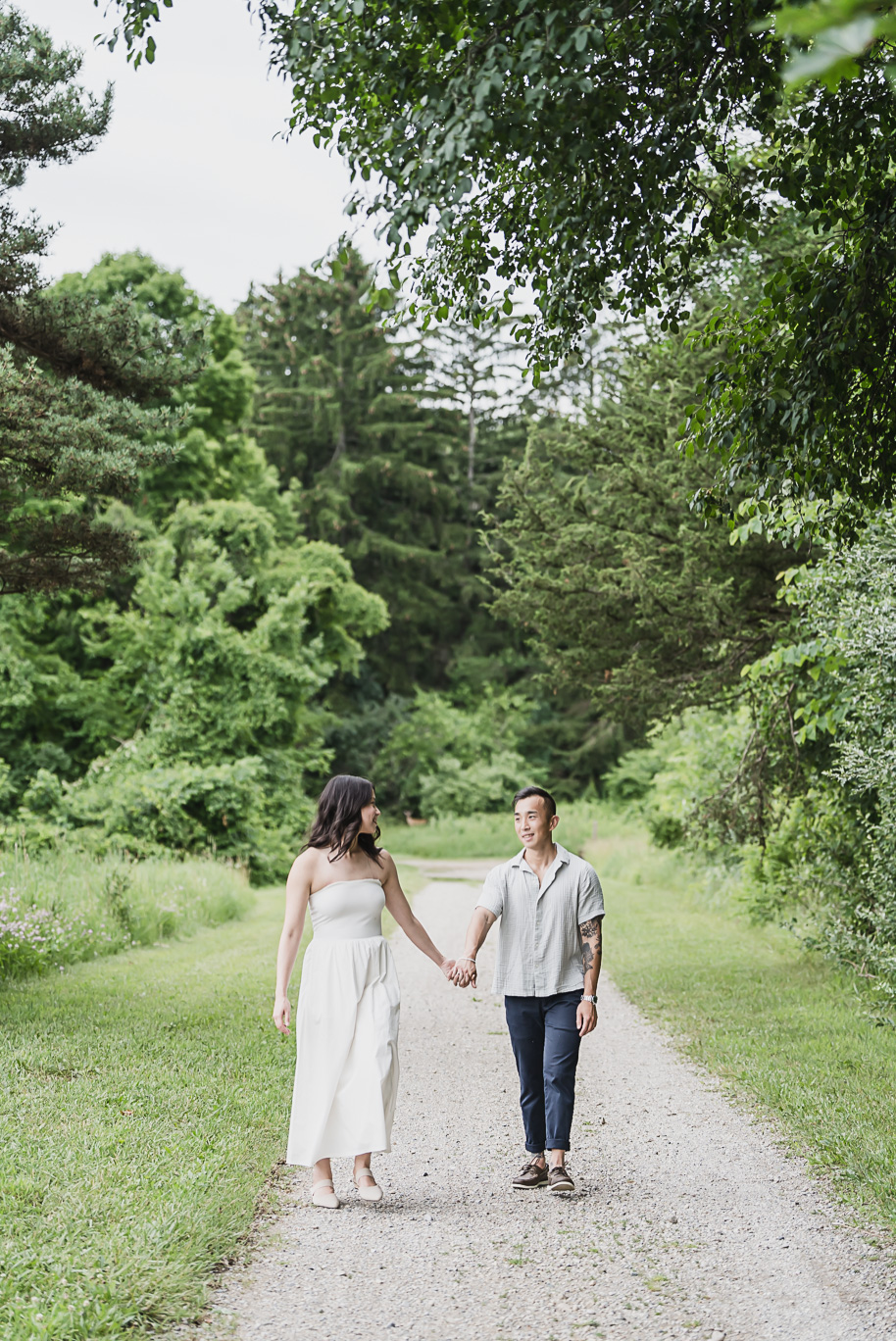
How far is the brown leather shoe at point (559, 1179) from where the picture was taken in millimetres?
5008

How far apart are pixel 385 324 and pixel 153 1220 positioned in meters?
4.45

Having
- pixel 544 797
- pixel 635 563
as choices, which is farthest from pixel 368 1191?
pixel 635 563

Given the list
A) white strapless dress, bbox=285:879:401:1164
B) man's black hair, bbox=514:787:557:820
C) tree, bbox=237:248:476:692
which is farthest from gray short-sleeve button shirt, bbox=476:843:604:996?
tree, bbox=237:248:476:692

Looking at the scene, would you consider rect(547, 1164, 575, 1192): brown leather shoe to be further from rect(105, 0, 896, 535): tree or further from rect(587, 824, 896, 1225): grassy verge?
rect(105, 0, 896, 535): tree

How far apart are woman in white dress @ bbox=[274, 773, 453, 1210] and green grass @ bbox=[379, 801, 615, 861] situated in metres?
25.6

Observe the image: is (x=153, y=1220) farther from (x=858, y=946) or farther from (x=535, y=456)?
(x=535, y=456)

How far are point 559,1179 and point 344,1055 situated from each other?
1131 mm

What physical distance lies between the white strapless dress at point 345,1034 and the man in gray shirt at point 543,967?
461 millimetres

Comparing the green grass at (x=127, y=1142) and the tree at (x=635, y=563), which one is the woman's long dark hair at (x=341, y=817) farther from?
the tree at (x=635, y=563)

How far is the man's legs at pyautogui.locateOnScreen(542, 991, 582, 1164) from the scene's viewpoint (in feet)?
16.8

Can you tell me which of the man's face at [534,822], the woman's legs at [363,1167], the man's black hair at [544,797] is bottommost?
the woman's legs at [363,1167]

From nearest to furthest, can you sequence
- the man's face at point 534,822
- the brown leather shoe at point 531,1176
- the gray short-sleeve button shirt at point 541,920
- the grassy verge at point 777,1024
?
the brown leather shoe at point 531,1176 < the gray short-sleeve button shirt at point 541,920 < the man's face at point 534,822 < the grassy verge at point 777,1024

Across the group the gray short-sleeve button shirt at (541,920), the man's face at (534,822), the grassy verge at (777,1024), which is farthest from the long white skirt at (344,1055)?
the grassy verge at (777,1024)

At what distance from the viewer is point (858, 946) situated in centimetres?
927
